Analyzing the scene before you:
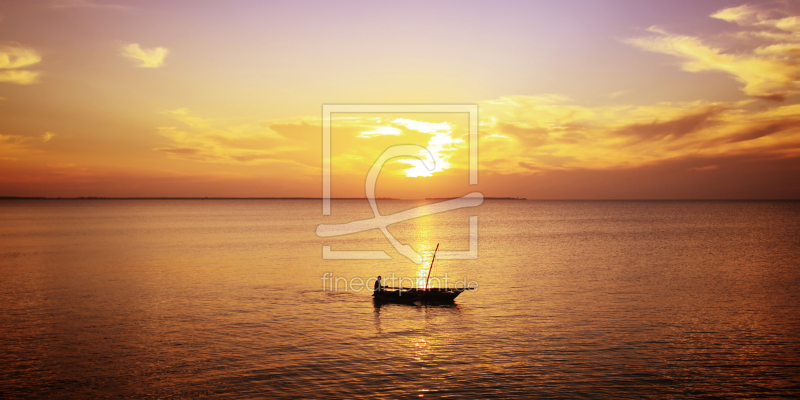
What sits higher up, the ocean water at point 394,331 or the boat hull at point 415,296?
the boat hull at point 415,296

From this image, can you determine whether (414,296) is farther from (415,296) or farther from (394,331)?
(394,331)

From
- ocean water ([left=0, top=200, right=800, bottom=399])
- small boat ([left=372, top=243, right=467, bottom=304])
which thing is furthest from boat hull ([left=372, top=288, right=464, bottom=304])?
ocean water ([left=0, top=200, right=800, bottom=399])

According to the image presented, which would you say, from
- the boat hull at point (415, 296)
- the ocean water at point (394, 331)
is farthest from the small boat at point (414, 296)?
the ocean water at point (394, 331)

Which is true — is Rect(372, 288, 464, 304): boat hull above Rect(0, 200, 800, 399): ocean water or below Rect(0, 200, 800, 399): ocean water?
above

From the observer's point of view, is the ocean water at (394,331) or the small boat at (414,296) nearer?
the ocean water at (394,331)

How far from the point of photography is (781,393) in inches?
909

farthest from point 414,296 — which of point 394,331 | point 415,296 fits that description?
point 394,331

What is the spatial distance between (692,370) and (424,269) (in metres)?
39.9

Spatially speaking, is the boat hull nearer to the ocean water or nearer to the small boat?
the small boat

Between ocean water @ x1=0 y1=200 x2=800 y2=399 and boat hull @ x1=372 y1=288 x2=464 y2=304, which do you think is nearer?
ocean water @ x1=0 y1=200 x2=800 y2=399

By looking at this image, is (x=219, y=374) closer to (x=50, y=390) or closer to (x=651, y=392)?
(x=50, y=390)

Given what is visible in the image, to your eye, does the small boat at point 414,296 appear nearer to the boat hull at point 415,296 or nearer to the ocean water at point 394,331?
the boat hull at point 415,296

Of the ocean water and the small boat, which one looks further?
the small boat

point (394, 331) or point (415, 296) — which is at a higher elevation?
point (415, 296)
